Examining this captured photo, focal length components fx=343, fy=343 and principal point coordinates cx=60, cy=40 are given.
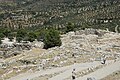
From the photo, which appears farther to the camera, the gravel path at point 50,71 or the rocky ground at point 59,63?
the gravel path at point 50,71

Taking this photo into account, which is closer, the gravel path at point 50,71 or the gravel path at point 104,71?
the gravel path at point 104,71

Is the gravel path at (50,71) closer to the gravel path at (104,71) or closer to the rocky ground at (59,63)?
the rocky ground at (59,63)

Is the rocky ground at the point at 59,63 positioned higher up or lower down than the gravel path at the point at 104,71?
lower down

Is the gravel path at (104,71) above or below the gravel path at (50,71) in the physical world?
above

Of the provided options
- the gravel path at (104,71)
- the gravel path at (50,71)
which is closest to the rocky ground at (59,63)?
the gravel path at (50,71)

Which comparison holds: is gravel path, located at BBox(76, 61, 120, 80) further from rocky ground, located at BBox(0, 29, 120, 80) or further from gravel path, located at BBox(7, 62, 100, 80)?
gravel path, located at BBox(7, 62, 100, 80)

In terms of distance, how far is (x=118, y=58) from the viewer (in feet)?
157

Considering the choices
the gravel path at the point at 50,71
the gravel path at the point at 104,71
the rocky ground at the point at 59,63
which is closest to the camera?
the gravel path at the point at 104,71

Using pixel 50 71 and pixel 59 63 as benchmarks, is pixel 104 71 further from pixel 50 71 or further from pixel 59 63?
pixel 59 63

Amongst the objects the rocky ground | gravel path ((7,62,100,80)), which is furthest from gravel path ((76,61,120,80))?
gravel path ((7,62,100,80))

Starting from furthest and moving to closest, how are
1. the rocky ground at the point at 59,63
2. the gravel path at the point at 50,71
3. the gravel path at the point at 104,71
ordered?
the gravel path at the point at 50,71 < the rocky ground at the point at 59,63 < the gravel path at the point at 104,71

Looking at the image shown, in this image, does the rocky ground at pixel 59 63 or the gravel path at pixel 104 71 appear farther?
the rocky ground at pixel 59 63

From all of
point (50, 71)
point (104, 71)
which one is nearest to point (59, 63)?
point (50, 71)

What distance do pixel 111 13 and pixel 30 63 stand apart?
14146 centimetres
